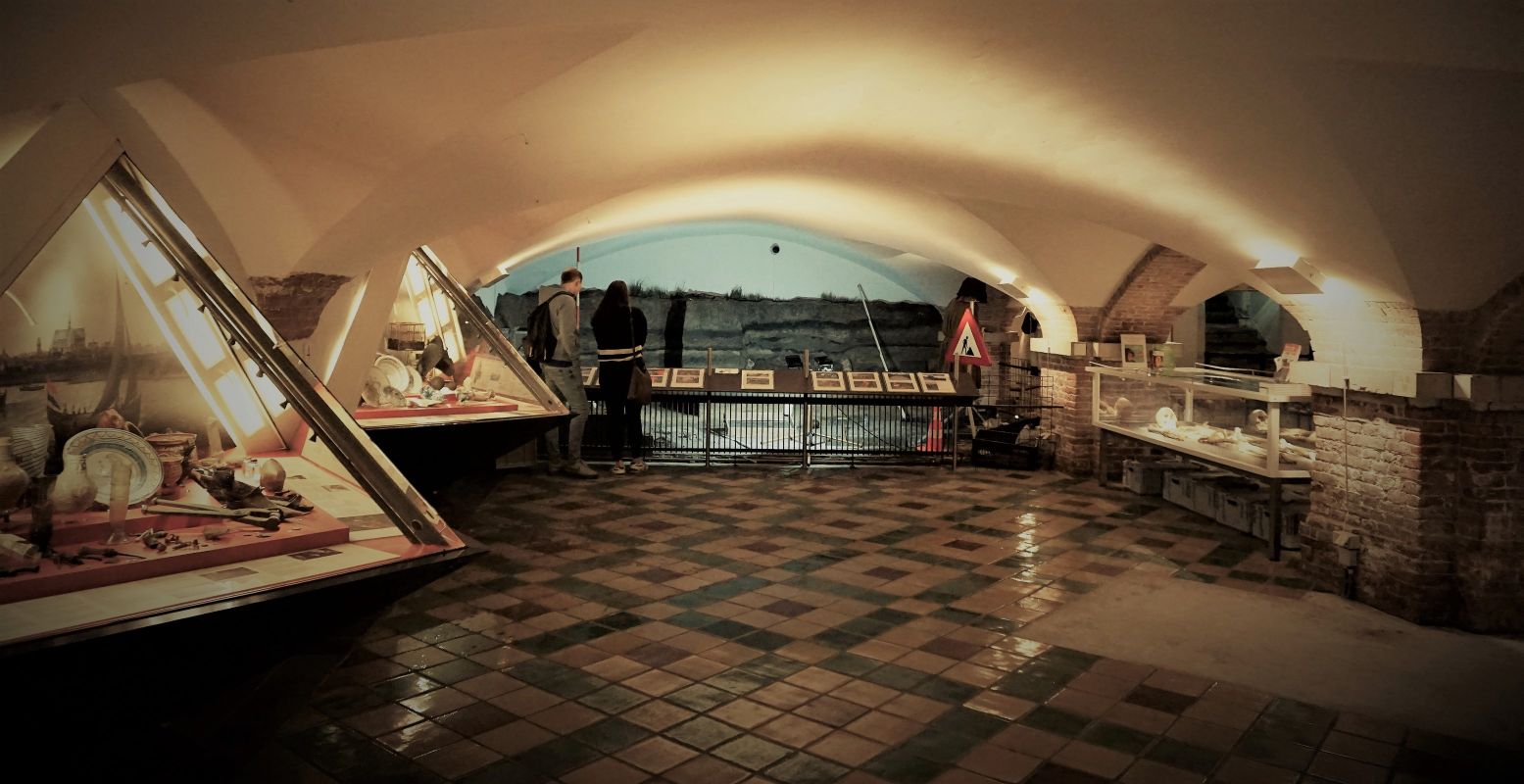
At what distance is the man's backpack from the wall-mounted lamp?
244 inches

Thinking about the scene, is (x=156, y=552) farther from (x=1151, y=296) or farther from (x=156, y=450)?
(x=1151, y=296)

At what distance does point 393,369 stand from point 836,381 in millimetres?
5093

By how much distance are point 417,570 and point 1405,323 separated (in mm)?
5826

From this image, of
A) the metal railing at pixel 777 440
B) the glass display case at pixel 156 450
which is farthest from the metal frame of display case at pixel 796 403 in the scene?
the glass display case at pixel 156 450

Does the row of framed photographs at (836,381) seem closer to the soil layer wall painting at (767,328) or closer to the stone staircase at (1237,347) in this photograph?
the soil layer wall painting at (767,328)

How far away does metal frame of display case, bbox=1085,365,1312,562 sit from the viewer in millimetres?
7332

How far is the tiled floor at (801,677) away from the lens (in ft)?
13.7

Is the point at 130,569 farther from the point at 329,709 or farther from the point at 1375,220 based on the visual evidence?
the point at 1375,220

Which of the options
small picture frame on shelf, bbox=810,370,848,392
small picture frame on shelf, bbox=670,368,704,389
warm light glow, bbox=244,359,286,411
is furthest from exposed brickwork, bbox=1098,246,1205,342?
warm light glow, bbox=244,359,286,411

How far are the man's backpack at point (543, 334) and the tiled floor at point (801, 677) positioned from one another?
238cm

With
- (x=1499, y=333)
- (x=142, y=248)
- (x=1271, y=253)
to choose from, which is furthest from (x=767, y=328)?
(x=142, y=248)

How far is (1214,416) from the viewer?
908 cm

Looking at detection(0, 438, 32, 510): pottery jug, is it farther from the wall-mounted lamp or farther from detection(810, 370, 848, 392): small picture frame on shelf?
detection(810, 370, 848, 392): small picture frame on shelf

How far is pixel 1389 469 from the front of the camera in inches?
251
